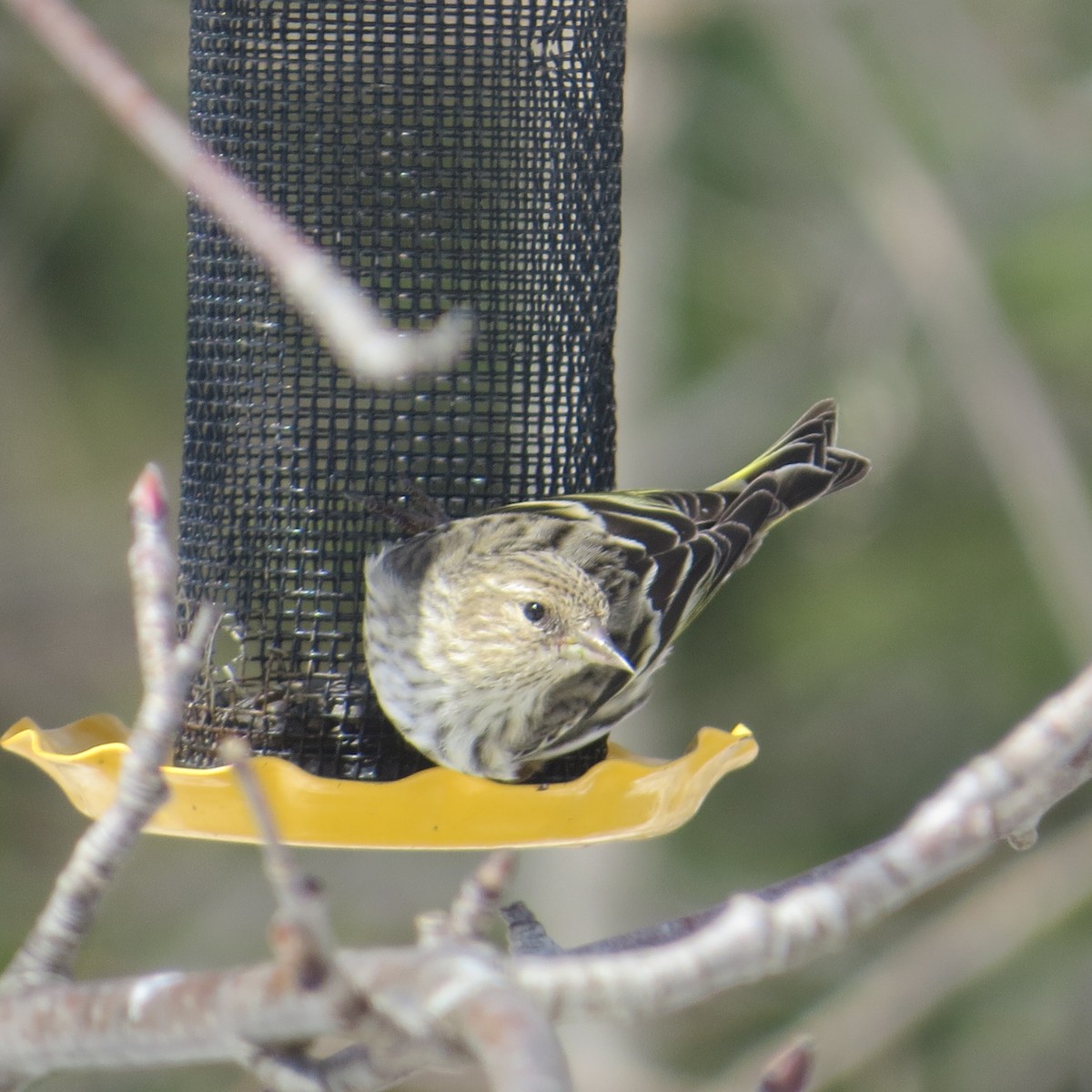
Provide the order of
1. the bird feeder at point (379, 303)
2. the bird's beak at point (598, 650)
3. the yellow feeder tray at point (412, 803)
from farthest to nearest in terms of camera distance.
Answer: the bird feeder at point (379, 303) < the bird's beak at point (598, 650) < the yellow feeder tray at point (412, 803)

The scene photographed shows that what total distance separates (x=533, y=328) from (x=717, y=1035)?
7.84 metres

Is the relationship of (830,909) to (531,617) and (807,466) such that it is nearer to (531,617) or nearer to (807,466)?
(531,617)

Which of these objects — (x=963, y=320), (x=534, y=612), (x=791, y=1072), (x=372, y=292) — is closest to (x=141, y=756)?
(x=791, y=1072)

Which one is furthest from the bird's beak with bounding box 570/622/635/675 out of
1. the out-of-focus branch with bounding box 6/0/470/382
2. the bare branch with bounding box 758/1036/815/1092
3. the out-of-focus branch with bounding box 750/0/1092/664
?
the out-of-focus branch with bounding box 750/0/1092/664

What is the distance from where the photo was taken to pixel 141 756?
93.8 inches

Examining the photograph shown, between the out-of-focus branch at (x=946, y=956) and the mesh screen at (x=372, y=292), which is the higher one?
the mesh screen at (x=372, y=292)

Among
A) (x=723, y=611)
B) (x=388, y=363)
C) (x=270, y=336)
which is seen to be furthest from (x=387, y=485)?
(x=723, y=611)

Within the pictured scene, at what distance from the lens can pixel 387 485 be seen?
15.5 feet

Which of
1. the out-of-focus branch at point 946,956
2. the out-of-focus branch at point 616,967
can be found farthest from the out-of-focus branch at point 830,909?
the out-of-focus branch at point 946,956

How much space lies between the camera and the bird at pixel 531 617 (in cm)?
430

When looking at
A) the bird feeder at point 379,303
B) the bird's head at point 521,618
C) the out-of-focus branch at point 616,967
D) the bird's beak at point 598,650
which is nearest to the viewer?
the out-of-focus branch at point 616,967

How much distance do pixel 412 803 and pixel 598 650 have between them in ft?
1.92

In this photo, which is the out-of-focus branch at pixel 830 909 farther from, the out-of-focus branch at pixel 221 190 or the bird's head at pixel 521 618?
the bird's head at pixel 521 618

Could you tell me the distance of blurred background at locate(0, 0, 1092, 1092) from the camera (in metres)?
10.1
